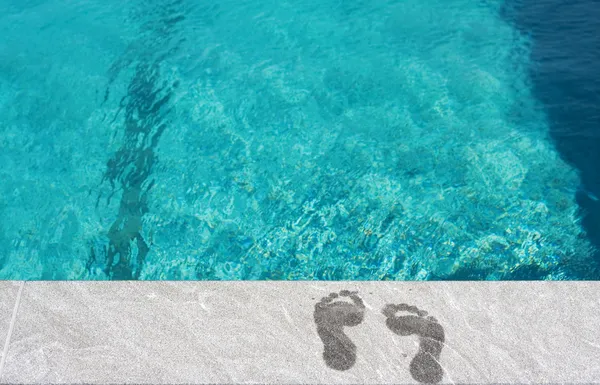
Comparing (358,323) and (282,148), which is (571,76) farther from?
(358,323)

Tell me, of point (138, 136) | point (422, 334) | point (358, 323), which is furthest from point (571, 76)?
point (138, 136)

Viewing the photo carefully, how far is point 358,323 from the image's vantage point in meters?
3.00

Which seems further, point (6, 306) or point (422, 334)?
point (6, 306)

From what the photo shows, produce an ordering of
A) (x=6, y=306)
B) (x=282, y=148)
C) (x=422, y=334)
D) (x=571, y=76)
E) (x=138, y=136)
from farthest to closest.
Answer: (x=571, y=76), (x=138, y=136), (x=282, y=148), (x=6, y=306), (x=422, y=334)

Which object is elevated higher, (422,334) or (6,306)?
(6,306)

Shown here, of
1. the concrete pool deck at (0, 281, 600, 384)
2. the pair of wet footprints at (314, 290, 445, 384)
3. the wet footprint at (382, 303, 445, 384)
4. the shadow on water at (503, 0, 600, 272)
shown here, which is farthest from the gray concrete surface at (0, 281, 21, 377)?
the shadow on water at (503, 0, 600, 272)

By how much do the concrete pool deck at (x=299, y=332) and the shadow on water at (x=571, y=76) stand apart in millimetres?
1721

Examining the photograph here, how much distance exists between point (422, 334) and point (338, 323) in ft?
1.51

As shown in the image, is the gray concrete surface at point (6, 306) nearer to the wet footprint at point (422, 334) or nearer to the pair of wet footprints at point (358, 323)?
the pair of wet footprints at point (358, 323)

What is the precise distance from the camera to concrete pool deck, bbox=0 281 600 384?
2.77 meters

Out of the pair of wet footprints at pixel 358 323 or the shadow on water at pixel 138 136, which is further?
the shadow on water at pixel 138 136

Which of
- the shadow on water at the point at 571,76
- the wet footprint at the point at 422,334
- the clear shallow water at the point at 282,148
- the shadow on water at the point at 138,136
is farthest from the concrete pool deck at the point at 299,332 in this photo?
the shadow on water at the point at 571,76

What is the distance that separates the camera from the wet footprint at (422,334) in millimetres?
2768

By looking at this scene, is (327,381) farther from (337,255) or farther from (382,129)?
(382,129)
